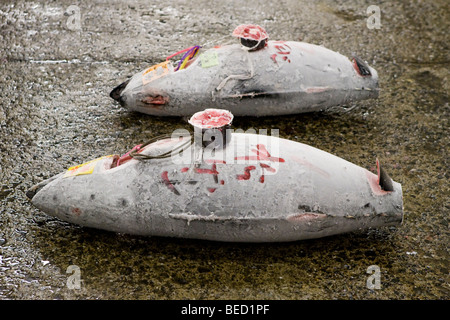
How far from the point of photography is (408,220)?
2795mm

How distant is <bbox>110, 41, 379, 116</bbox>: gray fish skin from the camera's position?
3.27 metres

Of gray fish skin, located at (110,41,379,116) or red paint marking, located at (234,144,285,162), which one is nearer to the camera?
red paint marking, located at (234,144,285,162)

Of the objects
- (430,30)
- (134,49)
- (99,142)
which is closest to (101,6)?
(134,49)

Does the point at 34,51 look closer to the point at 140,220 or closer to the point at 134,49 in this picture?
the point at 134,49

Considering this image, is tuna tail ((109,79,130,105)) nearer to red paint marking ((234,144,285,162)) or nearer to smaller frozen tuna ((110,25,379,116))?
smaller frozen tuna ((110,25,379,116))

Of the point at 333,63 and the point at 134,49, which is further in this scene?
the point at 134,49

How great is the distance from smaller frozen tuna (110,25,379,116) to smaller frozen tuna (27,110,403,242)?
28.9 inches

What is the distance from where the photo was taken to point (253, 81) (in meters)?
3.26

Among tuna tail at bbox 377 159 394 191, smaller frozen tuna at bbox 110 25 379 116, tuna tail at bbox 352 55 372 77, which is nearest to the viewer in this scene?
tuna tail at bbox 377 159 394 191

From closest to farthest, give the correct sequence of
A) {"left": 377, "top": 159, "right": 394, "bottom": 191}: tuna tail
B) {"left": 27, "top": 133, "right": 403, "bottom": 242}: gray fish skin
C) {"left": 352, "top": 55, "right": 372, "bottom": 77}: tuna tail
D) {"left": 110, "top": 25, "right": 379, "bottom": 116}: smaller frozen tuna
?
1. {"left": 27, "top": 133, "right": 403, "bottom": 242}: gray fish skin
2. {"left": 377, "top": 159, "right": 394, "bottom": 191}: tuna tail
3. {"left": 110, "top": 25, "right": 379, "bottom": 116}: smaller frozen tuna
4. {"left": 352, "top": 55, "right": 372, "bottom": 77}: tuna tail

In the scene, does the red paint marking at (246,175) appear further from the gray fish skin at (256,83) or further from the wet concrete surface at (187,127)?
the gray fish skin at (256,83)

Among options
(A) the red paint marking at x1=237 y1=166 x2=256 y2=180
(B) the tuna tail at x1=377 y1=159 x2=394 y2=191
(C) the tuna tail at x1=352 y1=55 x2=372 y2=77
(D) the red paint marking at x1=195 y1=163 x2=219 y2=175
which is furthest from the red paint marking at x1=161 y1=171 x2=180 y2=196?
(C) the tuna tail at x1=352 y1=55 x2=372 y2=77

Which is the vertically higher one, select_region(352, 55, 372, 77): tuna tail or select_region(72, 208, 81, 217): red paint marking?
select_region(352, 55, 372, 77): tuna tail
